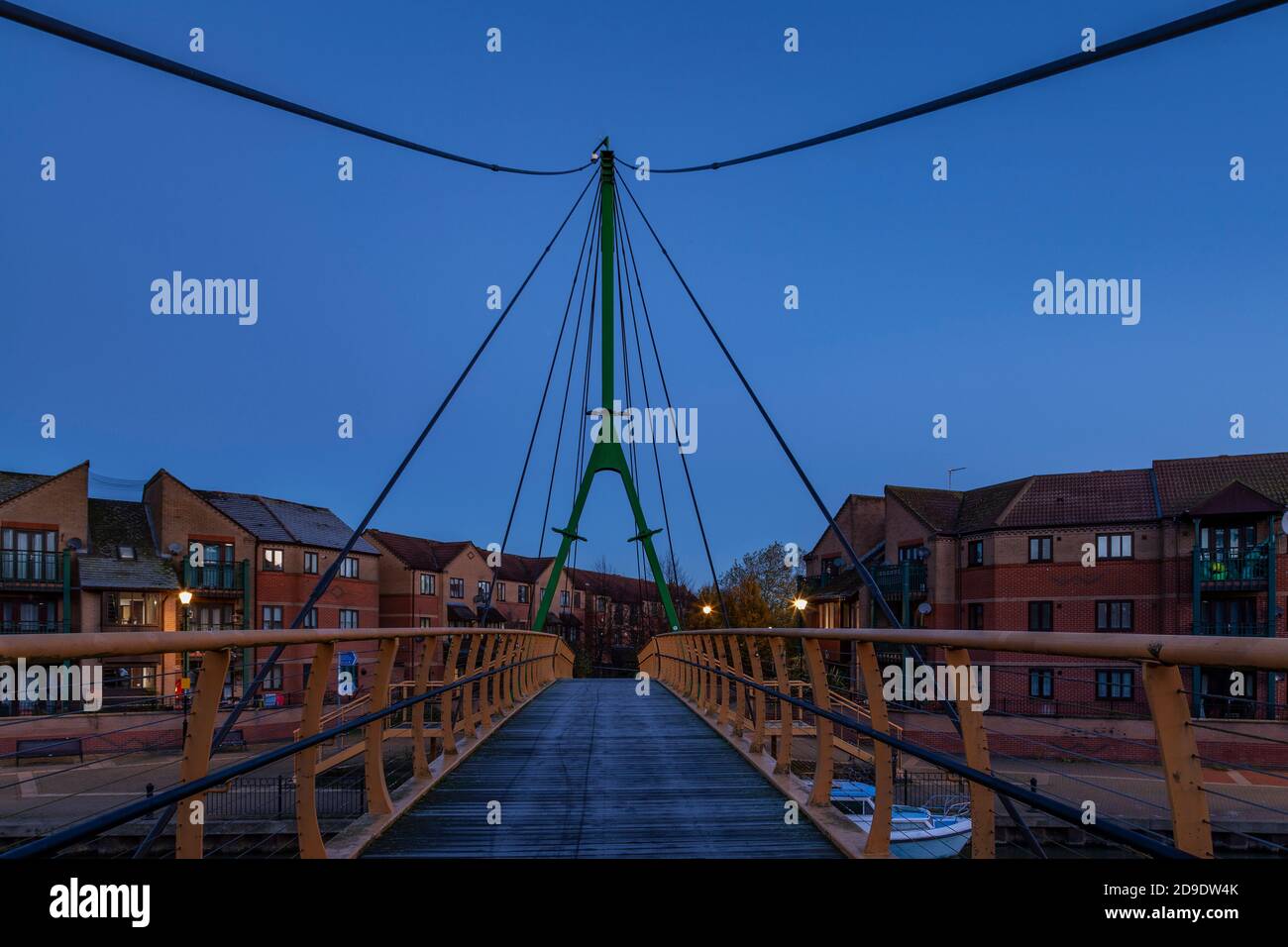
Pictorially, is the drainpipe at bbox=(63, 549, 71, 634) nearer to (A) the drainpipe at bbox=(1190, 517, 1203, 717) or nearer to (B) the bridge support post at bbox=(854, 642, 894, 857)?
(B) the bridge support post at bbox=(854, 642, 894, 857)

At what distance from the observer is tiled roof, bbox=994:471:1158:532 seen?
114 feet

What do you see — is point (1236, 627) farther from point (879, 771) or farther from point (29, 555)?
point (29, 555)

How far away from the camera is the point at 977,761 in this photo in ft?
11.5

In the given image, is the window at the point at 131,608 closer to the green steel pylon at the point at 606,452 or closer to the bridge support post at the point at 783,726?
the green steel pylon at the point at 606,452

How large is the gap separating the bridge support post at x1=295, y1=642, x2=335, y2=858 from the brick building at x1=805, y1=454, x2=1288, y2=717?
93.7ft

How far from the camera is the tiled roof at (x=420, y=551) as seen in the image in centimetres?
5138

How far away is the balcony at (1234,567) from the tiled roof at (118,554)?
123ft

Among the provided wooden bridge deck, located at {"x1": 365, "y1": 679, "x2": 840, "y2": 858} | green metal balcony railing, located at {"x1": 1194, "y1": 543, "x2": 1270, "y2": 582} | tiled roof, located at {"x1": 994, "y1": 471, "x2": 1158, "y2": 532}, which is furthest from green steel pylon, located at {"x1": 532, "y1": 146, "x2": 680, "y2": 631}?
green metal balcony railing, located at {"x1": 1194, "y1": 543, "x2": 1270, "y2": 582}

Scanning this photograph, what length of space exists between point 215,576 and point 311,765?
38.9 m

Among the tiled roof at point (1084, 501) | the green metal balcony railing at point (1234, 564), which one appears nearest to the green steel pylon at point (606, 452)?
the tiled roof at point (1084, 501)

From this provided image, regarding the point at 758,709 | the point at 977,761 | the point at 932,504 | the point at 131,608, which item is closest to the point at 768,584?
the point at 932,504
